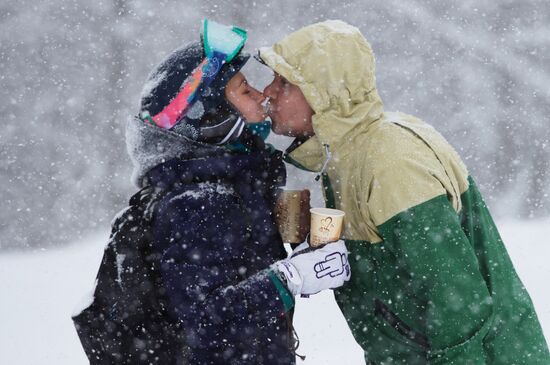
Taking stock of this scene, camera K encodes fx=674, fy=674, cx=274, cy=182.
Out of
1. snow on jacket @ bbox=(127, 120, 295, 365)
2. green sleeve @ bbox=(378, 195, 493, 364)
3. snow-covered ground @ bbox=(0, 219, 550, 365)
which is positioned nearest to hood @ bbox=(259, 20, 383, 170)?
snow on jacket @ bbox=(127, 120, 295, 365)

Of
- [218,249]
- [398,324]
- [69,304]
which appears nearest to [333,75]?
[218,249]

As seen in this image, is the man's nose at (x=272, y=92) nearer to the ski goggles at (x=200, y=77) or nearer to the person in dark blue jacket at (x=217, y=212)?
the person in dark blue jacket at (x=217, y=212)

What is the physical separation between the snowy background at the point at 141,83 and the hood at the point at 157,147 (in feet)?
18.7

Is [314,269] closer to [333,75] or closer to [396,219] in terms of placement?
[396,219]

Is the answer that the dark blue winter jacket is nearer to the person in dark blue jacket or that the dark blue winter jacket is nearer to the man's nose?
the person in dark blue jacket

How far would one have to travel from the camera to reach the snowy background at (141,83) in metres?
9.30

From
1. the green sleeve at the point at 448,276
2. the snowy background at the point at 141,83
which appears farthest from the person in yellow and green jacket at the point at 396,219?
the snowy background at the point at 141,83

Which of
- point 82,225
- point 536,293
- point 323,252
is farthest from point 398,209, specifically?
point 82,225

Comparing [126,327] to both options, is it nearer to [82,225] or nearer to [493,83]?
[82,225]

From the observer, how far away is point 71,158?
970 cm

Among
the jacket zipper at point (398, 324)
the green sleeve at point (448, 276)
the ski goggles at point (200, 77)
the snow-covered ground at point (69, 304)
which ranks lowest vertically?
the snow-covered ground at point (69, 304)

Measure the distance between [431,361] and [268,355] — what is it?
0.62 meters

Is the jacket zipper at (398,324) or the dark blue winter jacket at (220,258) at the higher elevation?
the dark blue winter jacket at (220,258)

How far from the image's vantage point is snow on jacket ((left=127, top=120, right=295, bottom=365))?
238 cm
